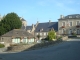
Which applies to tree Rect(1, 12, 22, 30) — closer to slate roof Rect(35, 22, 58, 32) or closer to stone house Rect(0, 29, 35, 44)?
stone house Rect(0, 29, 35, 44)

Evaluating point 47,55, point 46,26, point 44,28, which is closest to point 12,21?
point 44,28

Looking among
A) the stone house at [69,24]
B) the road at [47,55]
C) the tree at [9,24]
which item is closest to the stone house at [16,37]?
the tree at [9,24]

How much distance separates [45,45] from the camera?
115ft

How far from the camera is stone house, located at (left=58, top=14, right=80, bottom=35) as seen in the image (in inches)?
2586

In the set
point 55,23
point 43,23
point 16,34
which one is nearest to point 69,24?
point 55,23

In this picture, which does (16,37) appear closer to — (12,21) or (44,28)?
(12,21)

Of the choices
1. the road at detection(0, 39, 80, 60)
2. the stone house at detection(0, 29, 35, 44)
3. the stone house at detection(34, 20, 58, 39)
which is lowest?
the road at detection(0, 39, 80, 60)

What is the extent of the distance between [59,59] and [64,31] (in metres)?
51.6

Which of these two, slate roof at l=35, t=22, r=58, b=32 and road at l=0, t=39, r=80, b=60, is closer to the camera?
road at l=0, t=39, r=80, b=60

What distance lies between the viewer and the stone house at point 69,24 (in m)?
65.7

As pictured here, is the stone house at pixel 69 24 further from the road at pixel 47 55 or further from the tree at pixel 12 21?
the road at pixel 47 55

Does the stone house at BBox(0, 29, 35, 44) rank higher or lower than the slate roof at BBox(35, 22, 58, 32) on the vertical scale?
lower

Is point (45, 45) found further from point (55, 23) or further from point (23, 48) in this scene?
point (55, 23)

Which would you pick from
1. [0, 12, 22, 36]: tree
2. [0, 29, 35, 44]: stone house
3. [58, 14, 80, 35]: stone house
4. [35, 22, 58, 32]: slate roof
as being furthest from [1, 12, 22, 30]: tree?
[58, 14, 80, 35]: stone house
